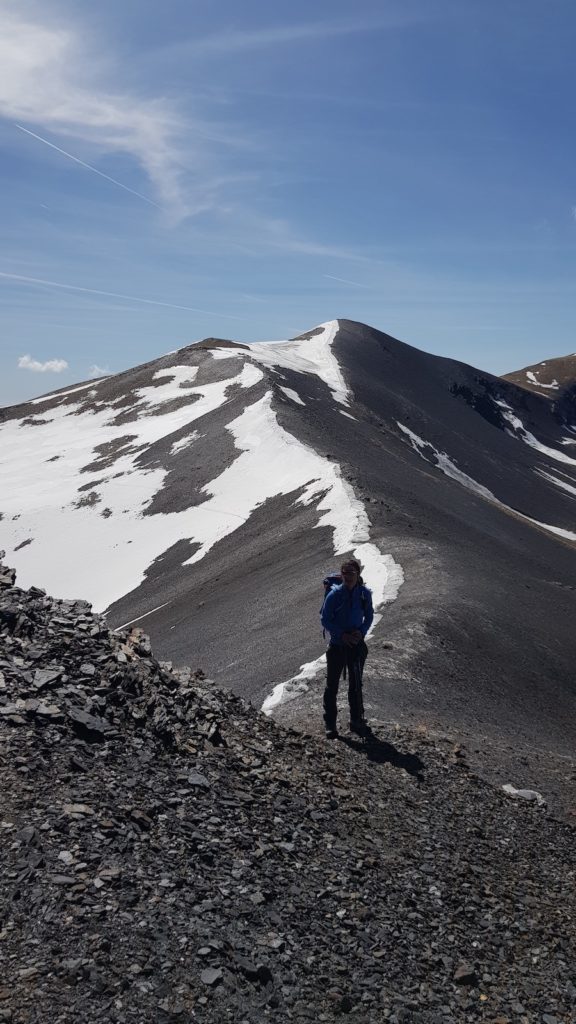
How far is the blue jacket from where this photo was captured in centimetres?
1302

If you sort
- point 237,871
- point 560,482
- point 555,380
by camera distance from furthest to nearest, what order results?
point 555,380 < point 560,482 < point 237,871

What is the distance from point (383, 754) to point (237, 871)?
483 cm

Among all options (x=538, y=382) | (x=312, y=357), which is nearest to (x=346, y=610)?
(x=312, y=357)

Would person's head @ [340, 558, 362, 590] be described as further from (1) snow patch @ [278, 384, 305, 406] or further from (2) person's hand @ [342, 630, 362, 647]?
(1) snow patch @ [278, 384, 305, 406]

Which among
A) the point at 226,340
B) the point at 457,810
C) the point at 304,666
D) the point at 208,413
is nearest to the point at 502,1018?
the point at 457,810

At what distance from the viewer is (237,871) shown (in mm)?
8031

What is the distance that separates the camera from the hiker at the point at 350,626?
13008 millimetres

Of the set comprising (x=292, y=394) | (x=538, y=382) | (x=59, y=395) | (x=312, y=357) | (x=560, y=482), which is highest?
(x=59, y=395)

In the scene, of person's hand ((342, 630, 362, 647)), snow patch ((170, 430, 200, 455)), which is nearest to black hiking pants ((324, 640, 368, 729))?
person's hand ((342, 630, 362, 647))

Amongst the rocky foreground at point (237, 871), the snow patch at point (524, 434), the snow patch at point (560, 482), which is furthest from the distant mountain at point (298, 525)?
the snow patch at point (524, 434)

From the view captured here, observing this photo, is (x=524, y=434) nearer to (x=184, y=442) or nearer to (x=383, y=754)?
(x=184, y=442)

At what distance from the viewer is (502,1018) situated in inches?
280

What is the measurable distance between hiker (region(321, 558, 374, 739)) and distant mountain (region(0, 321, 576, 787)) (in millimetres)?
3081

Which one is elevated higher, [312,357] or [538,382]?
[312,357]
